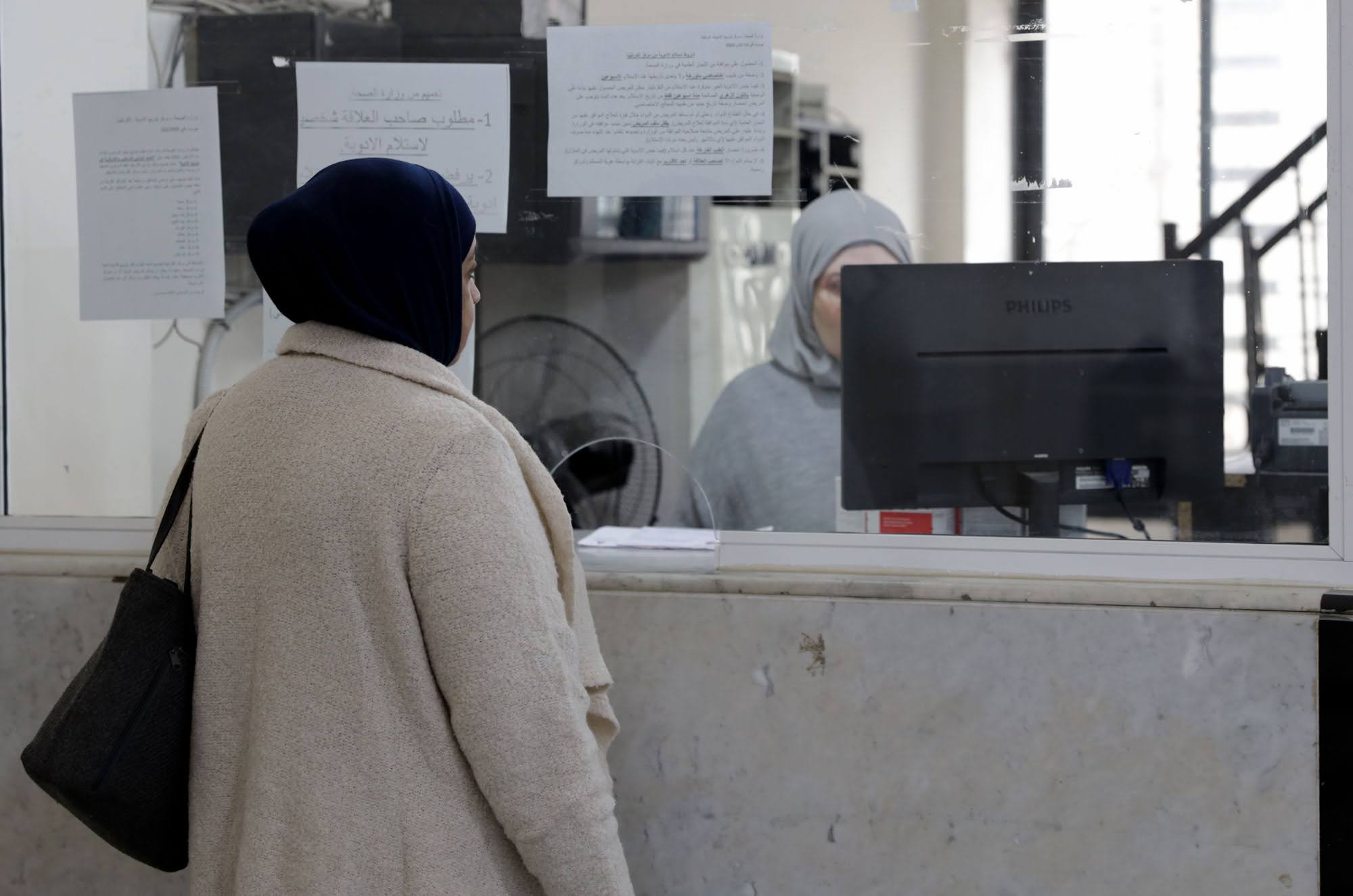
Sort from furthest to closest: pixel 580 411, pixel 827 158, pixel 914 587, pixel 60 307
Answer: pixel 60 307 → pixel 580 411 → pixel 827 158 → pixel 914 587

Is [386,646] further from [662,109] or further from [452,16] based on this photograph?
[452,16]

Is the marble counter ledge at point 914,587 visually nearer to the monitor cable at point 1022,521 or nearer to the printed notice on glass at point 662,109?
the monitor cable at point 1022,521

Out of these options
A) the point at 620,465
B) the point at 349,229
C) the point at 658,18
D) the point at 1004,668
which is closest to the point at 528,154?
the point at 658,18

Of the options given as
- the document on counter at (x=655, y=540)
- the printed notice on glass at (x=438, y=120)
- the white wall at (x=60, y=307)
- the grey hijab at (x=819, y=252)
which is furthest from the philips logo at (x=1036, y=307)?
the white wall at (x=60, y=307)

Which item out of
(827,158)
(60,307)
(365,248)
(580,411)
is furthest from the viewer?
(60,307)

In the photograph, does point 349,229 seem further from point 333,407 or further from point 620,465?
point 620,465

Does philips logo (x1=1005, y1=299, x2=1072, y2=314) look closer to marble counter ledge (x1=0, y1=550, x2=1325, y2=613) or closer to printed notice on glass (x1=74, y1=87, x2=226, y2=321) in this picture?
marble counter ledge (x1=0, y1=550, x2=1325, y2=613)

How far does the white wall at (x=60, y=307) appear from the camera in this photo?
227 cm

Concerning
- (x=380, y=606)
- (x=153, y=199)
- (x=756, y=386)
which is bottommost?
(x=380, y=606)

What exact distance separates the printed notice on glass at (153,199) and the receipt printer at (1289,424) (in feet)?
6.19

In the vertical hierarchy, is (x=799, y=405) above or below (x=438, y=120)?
below

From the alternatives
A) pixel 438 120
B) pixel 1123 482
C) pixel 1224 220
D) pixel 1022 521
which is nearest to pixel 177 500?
pixel 438 120

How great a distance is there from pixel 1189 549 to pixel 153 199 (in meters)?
1.99

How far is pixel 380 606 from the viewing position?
1211mm
